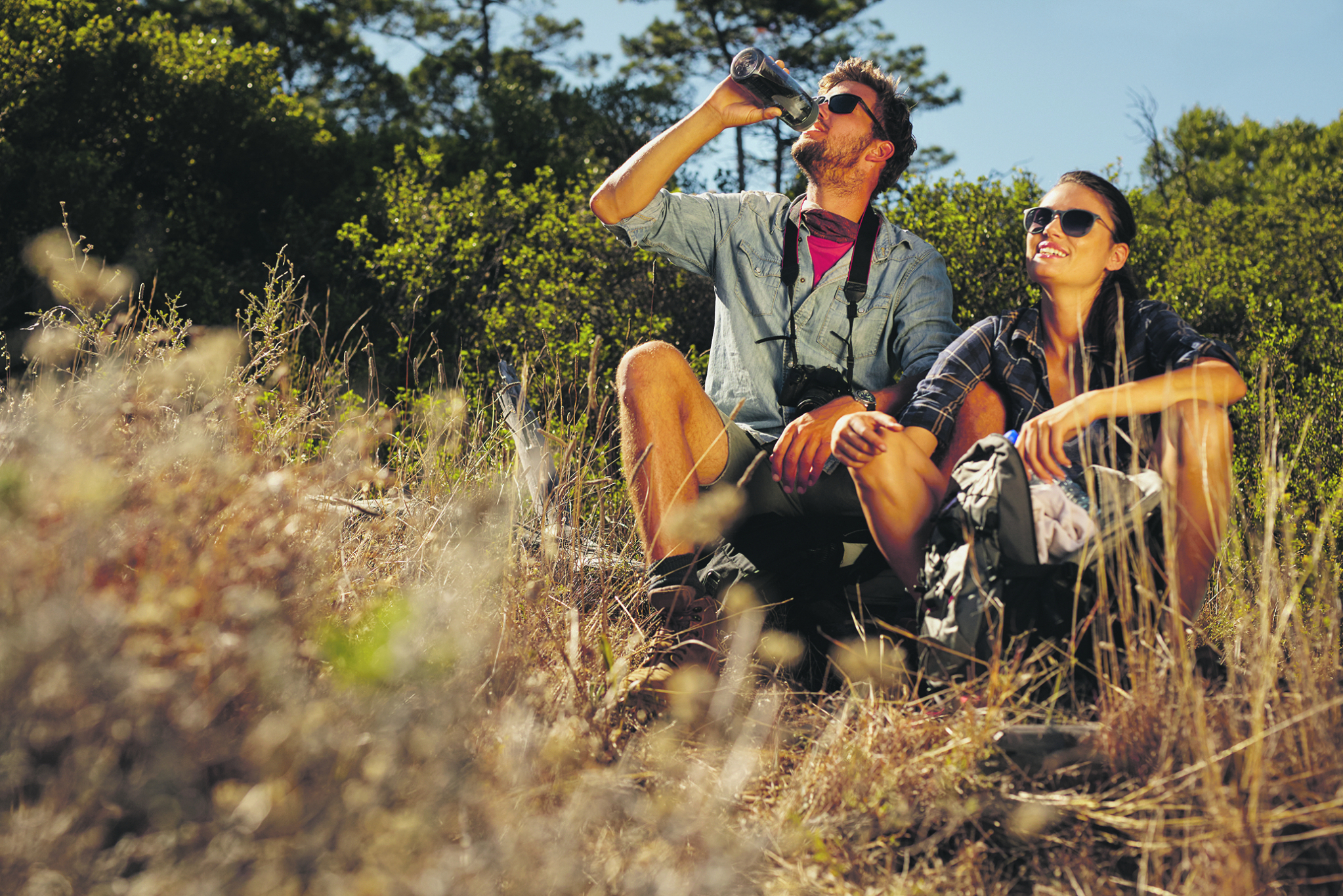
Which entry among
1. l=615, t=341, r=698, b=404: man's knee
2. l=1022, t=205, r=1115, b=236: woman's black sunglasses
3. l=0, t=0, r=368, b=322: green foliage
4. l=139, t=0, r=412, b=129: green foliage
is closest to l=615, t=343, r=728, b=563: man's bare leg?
l=615, t=341, r=698, b=404: man's knee

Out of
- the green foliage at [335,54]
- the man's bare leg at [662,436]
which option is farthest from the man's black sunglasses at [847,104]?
the green foliage at [335,54]

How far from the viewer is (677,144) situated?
2.82 m

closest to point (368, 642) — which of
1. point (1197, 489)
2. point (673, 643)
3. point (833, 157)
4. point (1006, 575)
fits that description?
point (673, 643)

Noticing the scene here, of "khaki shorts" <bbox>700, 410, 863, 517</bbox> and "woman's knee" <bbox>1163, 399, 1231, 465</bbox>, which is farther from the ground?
"woman's knee" <bbox>1163, 399, 1231, 465</bbox>

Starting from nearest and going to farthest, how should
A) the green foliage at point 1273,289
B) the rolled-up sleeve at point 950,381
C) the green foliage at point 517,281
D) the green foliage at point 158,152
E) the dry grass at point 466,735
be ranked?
the dry grass at point 466,735 → the rolled-up sleeve at point 950,381 → the green foliage at point 1273,289 → the green foliage at point 517,281 → the green foliage at point 158,152

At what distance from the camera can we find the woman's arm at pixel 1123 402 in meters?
2.12

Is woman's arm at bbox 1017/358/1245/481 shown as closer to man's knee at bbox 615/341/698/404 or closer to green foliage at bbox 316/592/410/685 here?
man's knee at bbox 615/341/698/404

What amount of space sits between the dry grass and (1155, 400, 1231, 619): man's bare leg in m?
0.14

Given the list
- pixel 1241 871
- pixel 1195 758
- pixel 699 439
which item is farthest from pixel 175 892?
pixel 699 439

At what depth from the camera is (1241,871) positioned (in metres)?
1.35

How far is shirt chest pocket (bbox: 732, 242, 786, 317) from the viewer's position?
309 centimetres

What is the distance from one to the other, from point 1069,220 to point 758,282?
39.6 inches

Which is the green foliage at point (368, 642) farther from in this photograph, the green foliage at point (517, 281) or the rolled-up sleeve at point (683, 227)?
the green foliage at point (517, 281)

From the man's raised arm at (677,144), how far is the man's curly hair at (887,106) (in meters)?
0.43
